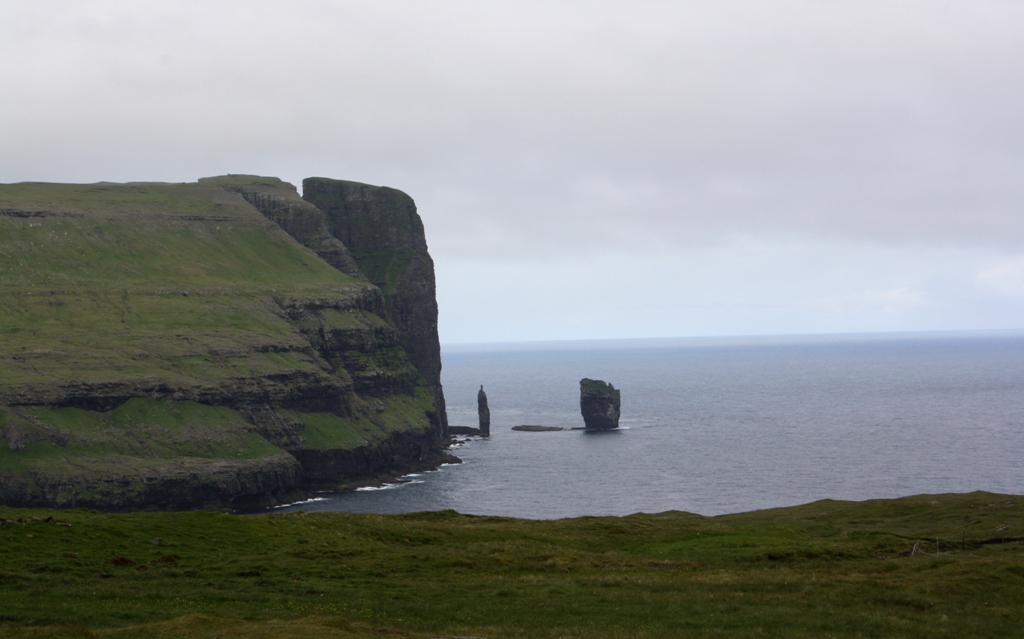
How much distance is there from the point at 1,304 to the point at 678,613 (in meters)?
194

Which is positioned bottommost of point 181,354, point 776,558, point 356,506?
point 356,506

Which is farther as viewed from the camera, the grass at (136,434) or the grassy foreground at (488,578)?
the grass at (136,434)

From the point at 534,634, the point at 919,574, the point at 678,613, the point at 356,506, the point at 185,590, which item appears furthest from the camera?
the point at 356,506

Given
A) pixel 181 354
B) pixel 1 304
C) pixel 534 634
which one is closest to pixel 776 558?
pixel 534 634

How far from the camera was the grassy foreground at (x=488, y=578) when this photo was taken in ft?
122

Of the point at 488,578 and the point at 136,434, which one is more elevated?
the point at 488,578

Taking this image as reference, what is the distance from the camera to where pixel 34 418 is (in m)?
159

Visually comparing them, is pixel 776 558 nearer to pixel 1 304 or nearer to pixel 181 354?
pixel 181 354

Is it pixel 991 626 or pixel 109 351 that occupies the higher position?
pixel 109 351

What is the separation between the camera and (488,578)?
48531 mm

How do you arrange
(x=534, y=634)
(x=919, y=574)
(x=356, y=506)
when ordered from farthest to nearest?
1. (x=356, y=506)
2. (x=919, y=574)
3. (x=534, y=634)

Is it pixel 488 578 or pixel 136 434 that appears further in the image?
pixel 136 434

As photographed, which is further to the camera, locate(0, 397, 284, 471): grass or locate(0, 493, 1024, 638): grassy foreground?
locate(0, 397, 284, 471): grass

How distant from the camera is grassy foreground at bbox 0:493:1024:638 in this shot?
3728 cm
